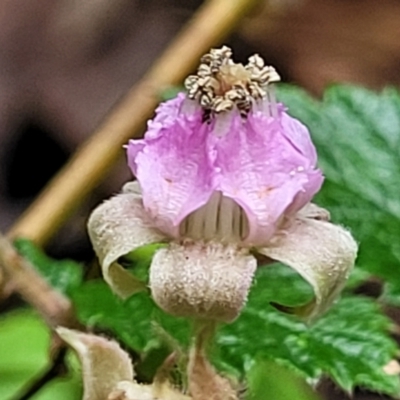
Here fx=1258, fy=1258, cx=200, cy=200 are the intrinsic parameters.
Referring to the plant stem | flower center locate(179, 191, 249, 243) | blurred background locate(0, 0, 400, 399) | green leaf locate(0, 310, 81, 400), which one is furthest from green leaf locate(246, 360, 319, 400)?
blurred background locate(0, 0, 400, 399)

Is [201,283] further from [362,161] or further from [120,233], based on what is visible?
[362,161]

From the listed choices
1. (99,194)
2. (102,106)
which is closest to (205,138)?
(99,194)

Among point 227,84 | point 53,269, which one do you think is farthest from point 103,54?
point 227,84

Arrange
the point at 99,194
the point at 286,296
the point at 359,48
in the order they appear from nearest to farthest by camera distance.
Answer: the point at 286,296, the point at 99,194, the point at 359,48

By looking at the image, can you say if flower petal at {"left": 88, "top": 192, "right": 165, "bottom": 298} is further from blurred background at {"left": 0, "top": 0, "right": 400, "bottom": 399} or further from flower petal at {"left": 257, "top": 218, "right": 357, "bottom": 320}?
blurred background at {"left": 0, "top": 0, "right": 400, "bottom": 399}

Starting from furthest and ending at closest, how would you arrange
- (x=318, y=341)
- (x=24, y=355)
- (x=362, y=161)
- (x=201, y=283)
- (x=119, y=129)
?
1. (x=119, y=129)
2. (x=24, y=355)
3. (x=362, y=161)
4. (x=318, y=341)
5. (x=201, y=283)

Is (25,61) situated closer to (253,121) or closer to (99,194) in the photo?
(99,194)
